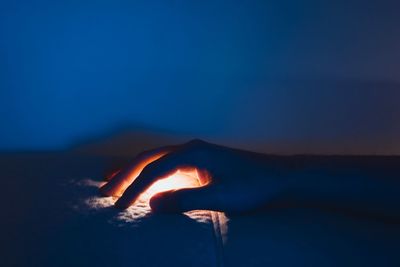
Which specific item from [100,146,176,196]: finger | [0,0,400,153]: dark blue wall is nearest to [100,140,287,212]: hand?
[100,146,176,196]: finger

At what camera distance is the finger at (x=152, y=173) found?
0.81 metres


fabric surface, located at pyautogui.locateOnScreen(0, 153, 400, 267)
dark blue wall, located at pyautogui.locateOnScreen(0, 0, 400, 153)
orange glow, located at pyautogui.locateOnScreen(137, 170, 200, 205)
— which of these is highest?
dark blue wall, located at pyautogui.locateOnScreen(0, 0, 400, 153)

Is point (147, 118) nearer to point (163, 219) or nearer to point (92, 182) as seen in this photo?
point (92, 182)

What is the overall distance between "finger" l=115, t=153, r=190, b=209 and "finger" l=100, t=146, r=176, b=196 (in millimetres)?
51

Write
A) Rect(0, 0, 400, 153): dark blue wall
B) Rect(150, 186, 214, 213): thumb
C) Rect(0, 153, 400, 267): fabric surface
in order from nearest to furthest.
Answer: Rect(0, 153, 400, 267): fabric surface, Rect(150, 186, 214, 213): thumb, Rect(0, 0, 400, 153): dark blue wall

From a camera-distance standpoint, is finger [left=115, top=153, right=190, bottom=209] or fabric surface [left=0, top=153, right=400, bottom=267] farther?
finger [left=115, top=153, right=190, bottom=209]

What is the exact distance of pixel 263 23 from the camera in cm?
104

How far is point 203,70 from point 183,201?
401 millimetres

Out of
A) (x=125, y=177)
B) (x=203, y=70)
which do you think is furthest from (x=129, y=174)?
(x=203, y=70)

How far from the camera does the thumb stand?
78 centimetres

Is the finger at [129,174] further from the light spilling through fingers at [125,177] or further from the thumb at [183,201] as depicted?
the thumb at [183,201]

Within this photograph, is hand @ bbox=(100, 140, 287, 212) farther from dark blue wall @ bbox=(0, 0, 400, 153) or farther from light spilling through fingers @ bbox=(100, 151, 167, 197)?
dark blue wall @ bbox=(0, 0, 400, 153)

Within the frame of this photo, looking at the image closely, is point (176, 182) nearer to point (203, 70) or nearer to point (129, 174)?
point (129, 174)

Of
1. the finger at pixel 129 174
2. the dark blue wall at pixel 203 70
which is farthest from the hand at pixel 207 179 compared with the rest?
the dark blue wall at pixel 203 70
